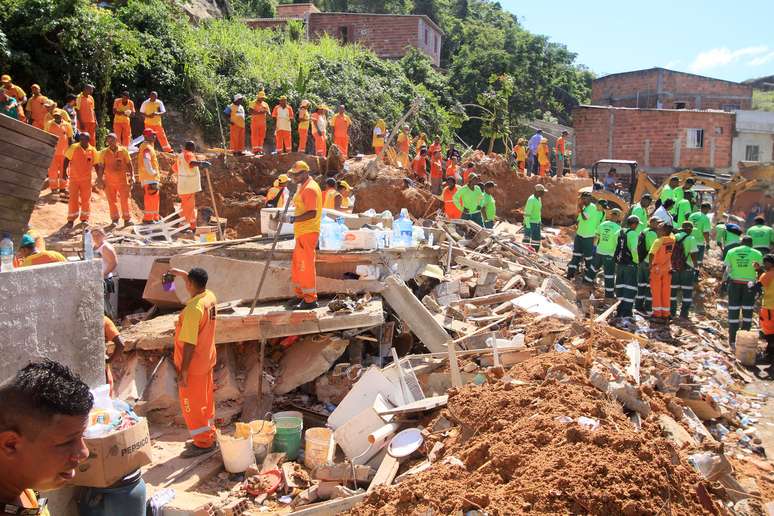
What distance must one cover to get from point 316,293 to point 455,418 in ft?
10.1

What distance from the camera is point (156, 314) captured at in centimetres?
897

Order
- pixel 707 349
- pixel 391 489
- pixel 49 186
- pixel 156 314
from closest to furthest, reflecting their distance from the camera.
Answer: pixel 391 489
pixel 156 314
pixel 707 349
pixel 49 186

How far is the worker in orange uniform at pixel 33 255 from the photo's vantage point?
19.8 feet

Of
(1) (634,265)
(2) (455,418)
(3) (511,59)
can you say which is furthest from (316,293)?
(3) (511,59)

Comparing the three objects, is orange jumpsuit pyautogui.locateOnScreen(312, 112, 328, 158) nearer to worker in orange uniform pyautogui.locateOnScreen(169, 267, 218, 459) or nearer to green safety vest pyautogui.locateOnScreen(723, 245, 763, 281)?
green safety vest pyautogui.locateOnScreen(723, 245, 763, 281)

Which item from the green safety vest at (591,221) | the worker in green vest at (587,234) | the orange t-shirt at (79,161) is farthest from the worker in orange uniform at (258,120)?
the green safety vest at (591,221)

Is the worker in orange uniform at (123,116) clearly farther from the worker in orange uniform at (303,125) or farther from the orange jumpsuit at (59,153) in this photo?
the worker in orange uniform at (303,125)

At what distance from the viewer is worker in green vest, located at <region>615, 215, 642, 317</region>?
453 inches

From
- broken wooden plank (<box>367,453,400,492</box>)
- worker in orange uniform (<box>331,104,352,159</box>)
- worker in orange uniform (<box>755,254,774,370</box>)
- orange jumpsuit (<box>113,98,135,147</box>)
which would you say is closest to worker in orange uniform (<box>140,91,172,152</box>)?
orange jumpsuit (<box>113,98,135,147</box>)

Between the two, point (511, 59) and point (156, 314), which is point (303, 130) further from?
point (511, 59)

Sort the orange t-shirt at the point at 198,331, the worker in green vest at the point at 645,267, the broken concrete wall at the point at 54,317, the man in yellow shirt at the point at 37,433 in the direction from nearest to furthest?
the man in yellow shirt at the point at 37,433 → the broken concrete wall at the point at 54,317 → the orange t-shirt at the point at 198,331 → the worker in green vest at the point at 645,267

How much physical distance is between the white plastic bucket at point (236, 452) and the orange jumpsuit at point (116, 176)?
7278 millimetres

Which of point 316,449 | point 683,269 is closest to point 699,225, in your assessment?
point 683,269

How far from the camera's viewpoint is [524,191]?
63.4ft
